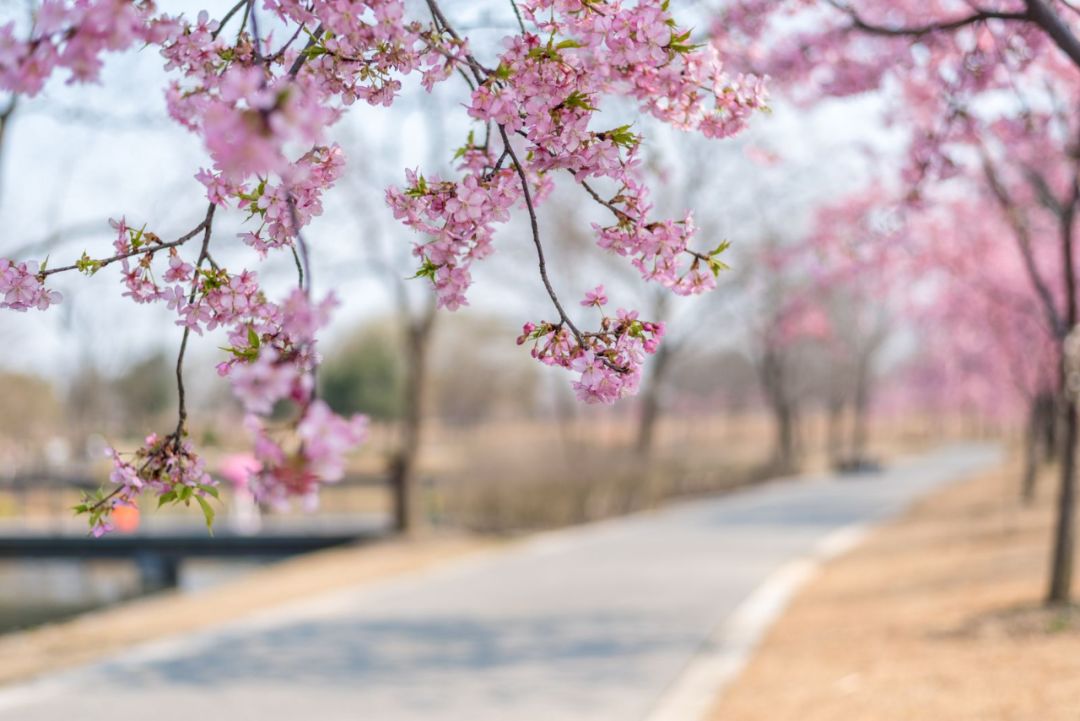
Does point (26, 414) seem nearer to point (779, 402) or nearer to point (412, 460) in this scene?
point (779, 402)

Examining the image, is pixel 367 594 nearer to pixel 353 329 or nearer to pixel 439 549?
pixel 439 549

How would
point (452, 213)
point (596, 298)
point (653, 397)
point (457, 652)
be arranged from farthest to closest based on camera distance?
point (653, 397) < point (457, 652) < point (596, 298) < point (452, 213)

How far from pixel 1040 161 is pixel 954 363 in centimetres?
2729

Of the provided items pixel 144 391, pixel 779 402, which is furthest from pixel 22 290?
pixel 144 391

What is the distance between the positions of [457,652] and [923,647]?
359 centimetres

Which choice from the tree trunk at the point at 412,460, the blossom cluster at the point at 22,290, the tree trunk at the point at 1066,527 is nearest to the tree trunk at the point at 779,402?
the tree trunk at the point at 412,460

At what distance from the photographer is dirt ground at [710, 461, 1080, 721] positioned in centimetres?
586

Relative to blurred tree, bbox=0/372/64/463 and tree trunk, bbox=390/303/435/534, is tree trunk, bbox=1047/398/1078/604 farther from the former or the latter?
blurred tree, bbox=0/372/64/463

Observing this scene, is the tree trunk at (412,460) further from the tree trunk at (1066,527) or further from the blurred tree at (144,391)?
the blurred tree at (144,391)

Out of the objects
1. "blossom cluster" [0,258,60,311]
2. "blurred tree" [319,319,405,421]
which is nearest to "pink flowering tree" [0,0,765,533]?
"blossom cluster" [0,258,60,311]

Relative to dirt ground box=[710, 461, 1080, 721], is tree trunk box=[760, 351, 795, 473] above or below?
above

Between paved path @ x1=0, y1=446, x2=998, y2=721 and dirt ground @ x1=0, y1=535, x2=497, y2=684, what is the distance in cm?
59

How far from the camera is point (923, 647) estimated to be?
7516mm

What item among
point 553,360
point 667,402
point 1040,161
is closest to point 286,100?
point 553,360
